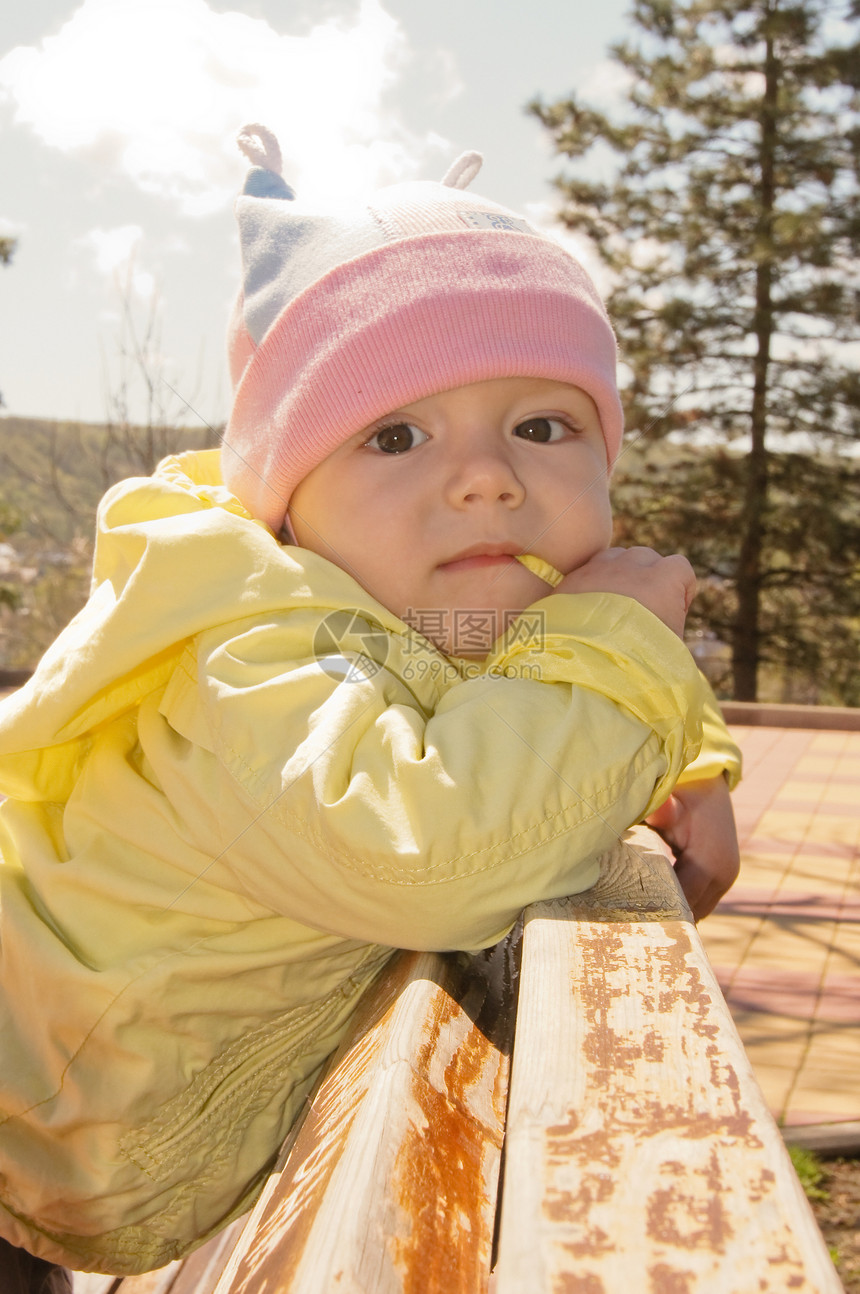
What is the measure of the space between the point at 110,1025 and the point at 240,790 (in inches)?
12.8

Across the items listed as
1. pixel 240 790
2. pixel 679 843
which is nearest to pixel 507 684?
pixel 240 790

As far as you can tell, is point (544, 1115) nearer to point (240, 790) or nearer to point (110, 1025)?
point (240, 790)

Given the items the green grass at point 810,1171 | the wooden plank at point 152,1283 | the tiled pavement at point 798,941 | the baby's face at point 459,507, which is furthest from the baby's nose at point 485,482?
the tiled pavement at point 798,941

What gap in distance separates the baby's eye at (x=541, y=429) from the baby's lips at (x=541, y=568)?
0.56ft

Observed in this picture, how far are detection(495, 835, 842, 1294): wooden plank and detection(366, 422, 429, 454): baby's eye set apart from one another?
0.76 metres

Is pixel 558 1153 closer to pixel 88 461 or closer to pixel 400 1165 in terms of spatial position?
pixel 400 1165

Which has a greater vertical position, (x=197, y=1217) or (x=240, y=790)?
(x=240, y=790)

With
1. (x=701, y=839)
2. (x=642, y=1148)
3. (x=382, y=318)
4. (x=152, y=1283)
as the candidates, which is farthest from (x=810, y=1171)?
(x=642, y=1148)

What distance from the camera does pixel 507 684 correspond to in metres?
1.04

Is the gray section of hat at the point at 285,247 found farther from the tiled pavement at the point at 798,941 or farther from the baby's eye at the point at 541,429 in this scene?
the tiled pavement at the point at 798,941

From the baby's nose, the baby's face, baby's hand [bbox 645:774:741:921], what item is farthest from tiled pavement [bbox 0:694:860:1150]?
the baby's nose

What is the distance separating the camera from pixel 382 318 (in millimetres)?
1359

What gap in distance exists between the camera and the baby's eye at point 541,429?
54.8 inches

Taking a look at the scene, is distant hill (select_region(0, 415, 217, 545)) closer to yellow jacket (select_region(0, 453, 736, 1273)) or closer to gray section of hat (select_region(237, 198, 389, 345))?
gray section of hat (select_region(237, 198, 389, 345))
